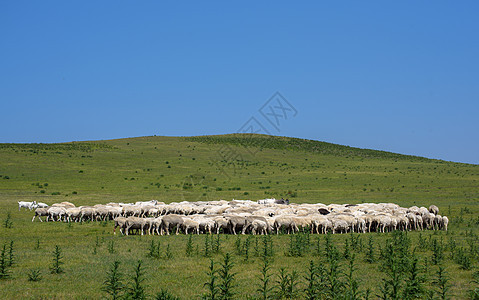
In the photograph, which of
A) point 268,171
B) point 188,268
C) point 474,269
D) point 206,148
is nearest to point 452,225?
point 474,269

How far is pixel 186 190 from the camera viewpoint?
47844 millimetres

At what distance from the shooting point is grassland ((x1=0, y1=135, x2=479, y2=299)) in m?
12.0

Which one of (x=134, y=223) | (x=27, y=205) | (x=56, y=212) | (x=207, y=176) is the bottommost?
(x=134, y=223)

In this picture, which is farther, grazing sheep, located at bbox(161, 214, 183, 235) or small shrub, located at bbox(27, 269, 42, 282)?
grazing sheep, located at bbox(161, 214, 183, 235)

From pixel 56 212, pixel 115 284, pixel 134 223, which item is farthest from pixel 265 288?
pixel 56 212

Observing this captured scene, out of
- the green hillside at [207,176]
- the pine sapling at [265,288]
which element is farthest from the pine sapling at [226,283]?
the green hillside at [207,176]

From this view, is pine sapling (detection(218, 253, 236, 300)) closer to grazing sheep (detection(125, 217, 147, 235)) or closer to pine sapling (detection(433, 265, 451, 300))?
pine sapling (detection(433, 265, 451, 300))

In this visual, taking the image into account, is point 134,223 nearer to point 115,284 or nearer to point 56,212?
point 56,212

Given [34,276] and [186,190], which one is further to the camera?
[186,190]

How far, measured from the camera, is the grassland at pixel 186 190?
12.0 metres

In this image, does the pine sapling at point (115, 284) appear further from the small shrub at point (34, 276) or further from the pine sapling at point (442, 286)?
the pine sapling at point (442, 286)

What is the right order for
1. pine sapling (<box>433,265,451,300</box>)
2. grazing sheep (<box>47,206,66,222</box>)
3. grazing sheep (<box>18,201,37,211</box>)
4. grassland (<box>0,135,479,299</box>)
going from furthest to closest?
grazing sheep (<box>18,201,37,211</box>) < grazing sheep (<box>47,206,66,222</box>) < grassland (<box>0,135,479,299</box>) < pine sapling (<box>433,265,451,300</box>)

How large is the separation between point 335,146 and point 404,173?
1695 inches

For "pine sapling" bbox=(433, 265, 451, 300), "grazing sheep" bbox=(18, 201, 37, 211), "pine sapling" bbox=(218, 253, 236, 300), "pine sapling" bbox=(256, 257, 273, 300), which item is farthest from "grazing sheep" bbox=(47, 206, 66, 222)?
"pine sapling" bbox=(433, 265, 451, 300)
